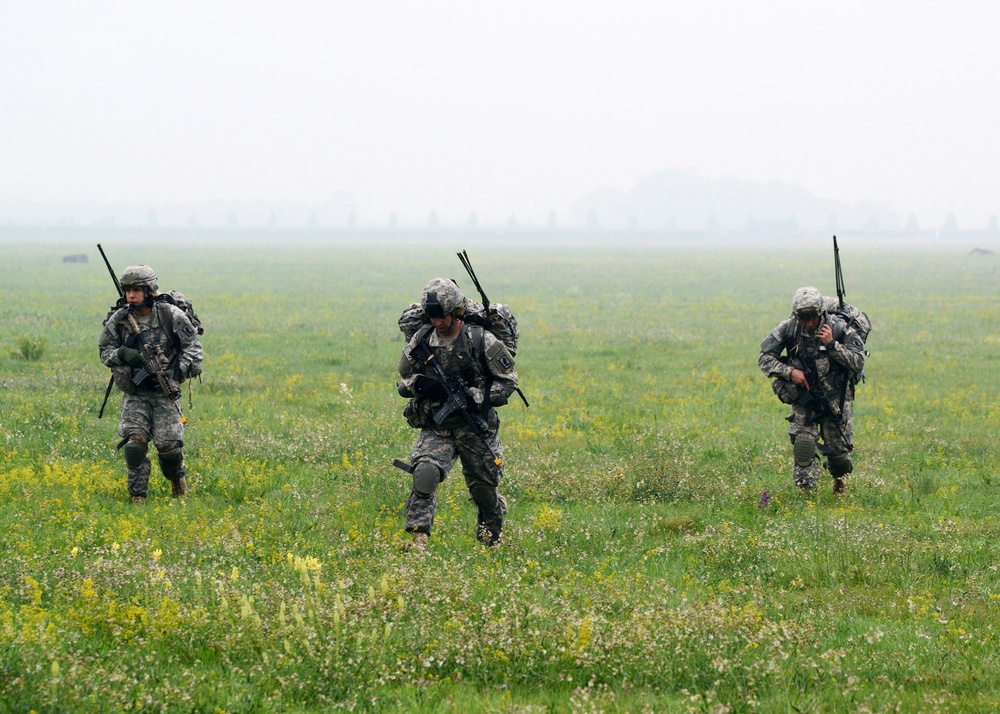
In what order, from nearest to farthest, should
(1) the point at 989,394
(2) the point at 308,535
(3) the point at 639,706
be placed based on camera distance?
(3) the point at 639,706 < (2) the point at 308,535 < (1) the point at 989,394

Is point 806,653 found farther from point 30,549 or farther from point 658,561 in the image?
point 30,549

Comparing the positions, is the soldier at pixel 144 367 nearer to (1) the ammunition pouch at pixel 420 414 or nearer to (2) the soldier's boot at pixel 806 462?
(1) the ammunition pouch at pixel 420 414

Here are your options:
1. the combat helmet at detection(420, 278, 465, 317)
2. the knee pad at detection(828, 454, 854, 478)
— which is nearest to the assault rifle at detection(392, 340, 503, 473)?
the combat helmet at detection(420, 278, 465, 317)

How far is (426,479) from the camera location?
7590 mm

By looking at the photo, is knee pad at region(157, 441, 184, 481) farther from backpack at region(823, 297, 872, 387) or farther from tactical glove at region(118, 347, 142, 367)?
backpack at region(823, 297, 872, 387)

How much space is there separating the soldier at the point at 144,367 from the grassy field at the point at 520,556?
438mm

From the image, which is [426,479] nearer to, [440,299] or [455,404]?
[455,404]

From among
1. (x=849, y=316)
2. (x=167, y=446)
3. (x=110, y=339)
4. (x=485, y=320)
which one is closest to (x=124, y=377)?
(x=110, y=339)

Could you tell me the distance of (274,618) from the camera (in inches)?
219

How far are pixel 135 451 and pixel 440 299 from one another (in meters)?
3.47

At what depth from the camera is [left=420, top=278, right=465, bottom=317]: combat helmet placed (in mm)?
7484

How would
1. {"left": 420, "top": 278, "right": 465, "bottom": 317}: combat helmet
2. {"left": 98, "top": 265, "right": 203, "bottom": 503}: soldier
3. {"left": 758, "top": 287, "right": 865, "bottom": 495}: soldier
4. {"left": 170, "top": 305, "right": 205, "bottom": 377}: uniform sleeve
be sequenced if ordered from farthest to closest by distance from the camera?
{"left": 758, "top": 287, "right": 865, "bottom": 495}: soldier, {"left": 170, "top": 305, "right": 205, "bottom": 377}: uniform sleeve, {"left": 98, "top": 265, "right": 203, "bottom": 503}: soldier, {"left": 420, "top": 278, "right": 465, "bottom": 317}: combat helmet

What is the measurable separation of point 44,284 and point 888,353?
32835 mm

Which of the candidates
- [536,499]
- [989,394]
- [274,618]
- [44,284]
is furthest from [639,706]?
[44,284]
